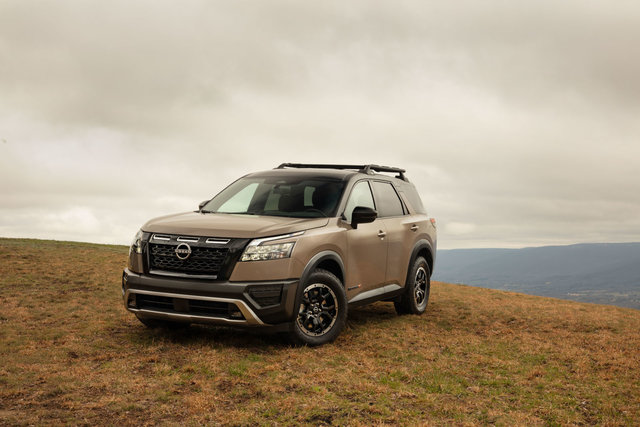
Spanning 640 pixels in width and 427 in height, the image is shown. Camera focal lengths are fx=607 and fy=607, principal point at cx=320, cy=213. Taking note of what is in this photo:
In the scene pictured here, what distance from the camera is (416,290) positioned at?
9.66m

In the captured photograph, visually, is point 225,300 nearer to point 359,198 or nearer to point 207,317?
point 207,317

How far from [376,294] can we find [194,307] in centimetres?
270

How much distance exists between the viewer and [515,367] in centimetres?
665

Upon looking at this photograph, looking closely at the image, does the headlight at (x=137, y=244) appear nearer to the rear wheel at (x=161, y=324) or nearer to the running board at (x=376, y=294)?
the rear wheel at (x=161, y=324)

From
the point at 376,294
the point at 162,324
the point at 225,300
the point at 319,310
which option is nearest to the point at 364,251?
the point at 376,294

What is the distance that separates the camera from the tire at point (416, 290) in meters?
9.24

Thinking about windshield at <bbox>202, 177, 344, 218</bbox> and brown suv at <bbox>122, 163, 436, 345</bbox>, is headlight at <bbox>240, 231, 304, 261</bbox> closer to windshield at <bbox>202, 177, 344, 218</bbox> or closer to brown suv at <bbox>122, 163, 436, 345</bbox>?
brown suv at <bbox>122, 163, 436, 345</bbox>

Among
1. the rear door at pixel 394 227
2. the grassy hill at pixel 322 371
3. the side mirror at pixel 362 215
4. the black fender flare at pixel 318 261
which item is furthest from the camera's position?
the rear door at pixel 394 227

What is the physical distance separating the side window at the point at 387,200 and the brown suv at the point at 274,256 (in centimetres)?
4

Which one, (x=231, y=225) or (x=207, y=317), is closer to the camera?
(x=207, y=317)

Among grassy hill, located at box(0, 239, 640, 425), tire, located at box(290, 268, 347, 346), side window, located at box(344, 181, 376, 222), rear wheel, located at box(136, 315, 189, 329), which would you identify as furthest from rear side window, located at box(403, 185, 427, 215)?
rear wheel, located at box(136, 315, 189, 329)

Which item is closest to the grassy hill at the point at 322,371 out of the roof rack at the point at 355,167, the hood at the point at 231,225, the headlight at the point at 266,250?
the headlight at the point at 266,250

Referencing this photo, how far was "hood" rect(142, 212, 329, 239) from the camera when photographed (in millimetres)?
6457

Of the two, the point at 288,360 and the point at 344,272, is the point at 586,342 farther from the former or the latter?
the point at 288,360
